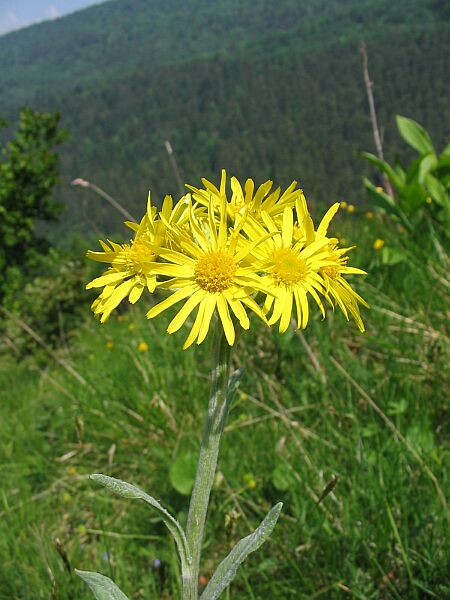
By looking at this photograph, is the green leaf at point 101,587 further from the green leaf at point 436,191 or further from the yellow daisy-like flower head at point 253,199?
the green leaf at point 436,191

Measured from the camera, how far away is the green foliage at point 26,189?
18547 mm

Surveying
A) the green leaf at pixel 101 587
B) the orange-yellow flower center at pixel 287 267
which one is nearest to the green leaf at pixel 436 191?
the orange-yellow flower center at pixel 287 267

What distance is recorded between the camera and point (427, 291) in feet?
12.3

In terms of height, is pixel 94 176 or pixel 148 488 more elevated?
pixel 94 176

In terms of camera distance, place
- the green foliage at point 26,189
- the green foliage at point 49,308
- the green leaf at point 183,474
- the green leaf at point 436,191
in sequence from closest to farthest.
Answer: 1. the green leaf at point 183,474
2. the green leaf at point 436,191
3. the green foliage at point 49,308
4. the green foliage at point 26,189

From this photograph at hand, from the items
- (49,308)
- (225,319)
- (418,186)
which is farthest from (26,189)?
(225,319)

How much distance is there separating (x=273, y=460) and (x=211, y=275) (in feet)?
5.58

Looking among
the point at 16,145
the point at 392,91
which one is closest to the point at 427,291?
the point at 16,145

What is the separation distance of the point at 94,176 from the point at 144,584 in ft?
618

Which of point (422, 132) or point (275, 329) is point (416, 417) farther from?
point (422, 132)

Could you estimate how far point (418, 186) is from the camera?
11.9 feet

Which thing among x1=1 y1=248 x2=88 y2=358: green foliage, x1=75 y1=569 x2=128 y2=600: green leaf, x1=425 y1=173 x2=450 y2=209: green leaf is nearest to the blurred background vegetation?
x1=425 y1=173 x2=450 y2=209: green leaf

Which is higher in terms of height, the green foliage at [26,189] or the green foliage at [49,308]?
the green foliage at [26,189]

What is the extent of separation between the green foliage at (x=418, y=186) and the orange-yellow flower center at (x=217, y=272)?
2.53m
